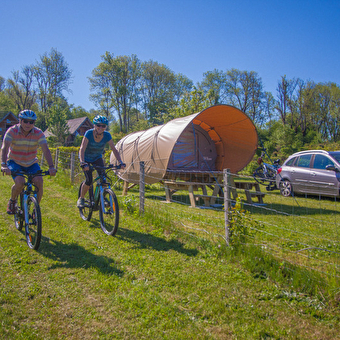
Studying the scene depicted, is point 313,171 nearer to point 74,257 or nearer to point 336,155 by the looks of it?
point 336,155

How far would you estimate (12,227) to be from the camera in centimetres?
564

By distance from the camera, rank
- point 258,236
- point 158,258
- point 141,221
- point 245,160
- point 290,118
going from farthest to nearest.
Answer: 1. point 290,118
2. point 245,160
3. point 141,221
4. point 258,236
5. point 158,258

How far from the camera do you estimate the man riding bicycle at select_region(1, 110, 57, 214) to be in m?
4.60

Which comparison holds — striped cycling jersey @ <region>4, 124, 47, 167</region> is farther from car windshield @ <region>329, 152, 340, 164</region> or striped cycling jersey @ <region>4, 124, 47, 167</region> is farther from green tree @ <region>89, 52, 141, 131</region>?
green tree @ <region>89, 52, 141, 131</region>

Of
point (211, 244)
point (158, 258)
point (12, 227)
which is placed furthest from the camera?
point (12, 227)

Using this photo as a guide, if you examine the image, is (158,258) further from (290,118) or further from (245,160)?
(290,118)

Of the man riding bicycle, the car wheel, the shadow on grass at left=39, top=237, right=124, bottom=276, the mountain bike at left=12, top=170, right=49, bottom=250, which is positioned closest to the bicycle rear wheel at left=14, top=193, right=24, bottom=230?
the mountain bike at left=12, top=170, right=49, bottom=250

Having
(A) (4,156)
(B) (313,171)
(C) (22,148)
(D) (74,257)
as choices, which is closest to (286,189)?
(B) (313,171)

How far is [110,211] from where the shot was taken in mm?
5223

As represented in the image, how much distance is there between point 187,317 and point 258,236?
9.25 ft

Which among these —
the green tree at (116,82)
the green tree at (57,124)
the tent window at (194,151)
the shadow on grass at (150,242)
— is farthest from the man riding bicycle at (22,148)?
the green tree at (116,82)

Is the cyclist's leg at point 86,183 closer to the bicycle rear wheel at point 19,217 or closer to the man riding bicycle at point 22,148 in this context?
the man riding bicycle at point 22,148

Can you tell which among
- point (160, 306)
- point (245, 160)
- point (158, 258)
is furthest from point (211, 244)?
point (245, 160)

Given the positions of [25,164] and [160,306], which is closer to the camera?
[160,306]
